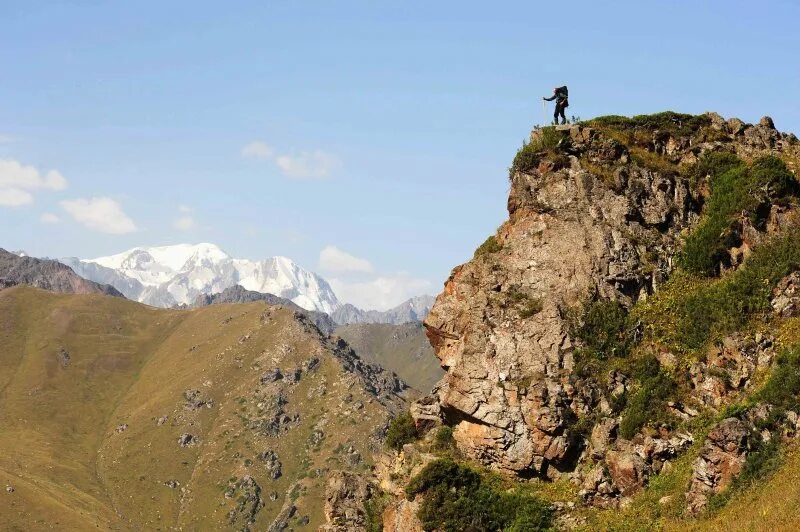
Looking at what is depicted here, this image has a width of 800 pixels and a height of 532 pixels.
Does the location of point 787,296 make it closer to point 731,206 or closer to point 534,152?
point 731,206

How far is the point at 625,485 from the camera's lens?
127ft

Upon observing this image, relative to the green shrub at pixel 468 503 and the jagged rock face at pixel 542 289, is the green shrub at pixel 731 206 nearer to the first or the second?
the jagged rock face at pixel 542 289

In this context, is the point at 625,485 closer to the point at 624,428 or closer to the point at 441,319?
the point at 624,428

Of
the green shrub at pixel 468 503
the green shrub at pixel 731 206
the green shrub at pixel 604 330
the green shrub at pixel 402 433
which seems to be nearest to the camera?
the green shrub at pixel 468 503

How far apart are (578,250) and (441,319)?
28.9ft

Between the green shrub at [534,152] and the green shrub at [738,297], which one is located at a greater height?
the green shrub at [534,152]

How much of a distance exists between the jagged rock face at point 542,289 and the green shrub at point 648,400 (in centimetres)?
243

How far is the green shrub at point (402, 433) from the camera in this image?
1950 inches

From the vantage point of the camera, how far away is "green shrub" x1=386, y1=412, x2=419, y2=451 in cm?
4952

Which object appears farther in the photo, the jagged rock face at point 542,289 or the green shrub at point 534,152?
the green shrub at point 534,152

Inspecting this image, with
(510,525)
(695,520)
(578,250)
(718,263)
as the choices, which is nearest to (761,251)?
(718,263)

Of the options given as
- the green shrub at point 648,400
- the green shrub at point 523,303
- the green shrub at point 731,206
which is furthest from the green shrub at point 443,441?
the green shrub at point 731,206

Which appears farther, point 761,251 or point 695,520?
point 761,251

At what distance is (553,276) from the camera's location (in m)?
46.5
